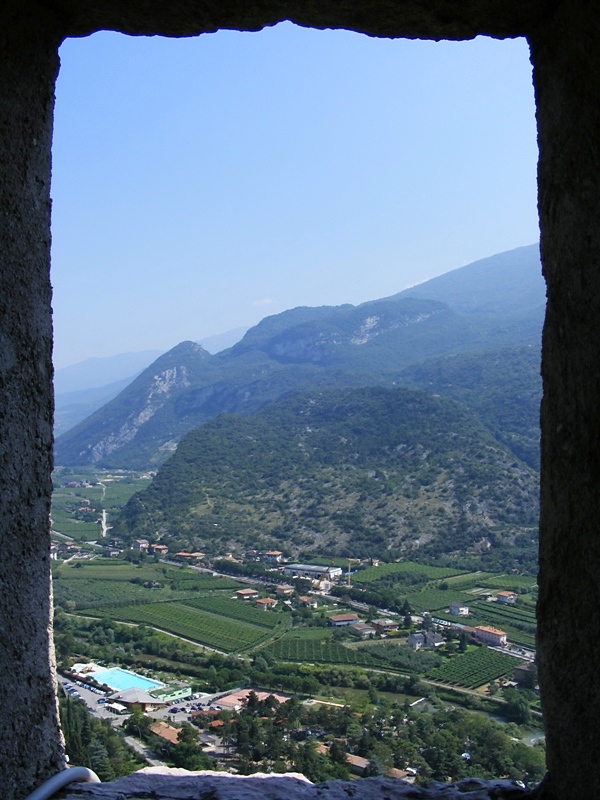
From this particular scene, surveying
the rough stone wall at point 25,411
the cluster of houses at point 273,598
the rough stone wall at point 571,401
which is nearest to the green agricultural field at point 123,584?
the cluster of houses at point 273,598

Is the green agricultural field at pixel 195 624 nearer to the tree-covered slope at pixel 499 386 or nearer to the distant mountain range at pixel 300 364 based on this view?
the tree-covered slope at pixel 499 386

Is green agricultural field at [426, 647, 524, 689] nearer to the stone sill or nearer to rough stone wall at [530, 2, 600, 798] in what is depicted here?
the stone sill

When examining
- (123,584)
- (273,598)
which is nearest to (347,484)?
(273,598)

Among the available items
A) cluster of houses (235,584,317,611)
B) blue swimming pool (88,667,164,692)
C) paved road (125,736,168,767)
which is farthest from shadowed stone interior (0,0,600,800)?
cluster of houses (235,584,317,611)

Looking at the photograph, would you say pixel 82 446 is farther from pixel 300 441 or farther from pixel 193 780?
pixel 193 780

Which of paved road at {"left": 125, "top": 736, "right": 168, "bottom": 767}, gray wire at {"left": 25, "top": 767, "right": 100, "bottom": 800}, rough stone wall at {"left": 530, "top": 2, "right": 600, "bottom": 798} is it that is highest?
rough stone wall at {"left": 530, "top": 2, "right": 600, "bottom": 798}

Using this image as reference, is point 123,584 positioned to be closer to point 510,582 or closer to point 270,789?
point 510,582
